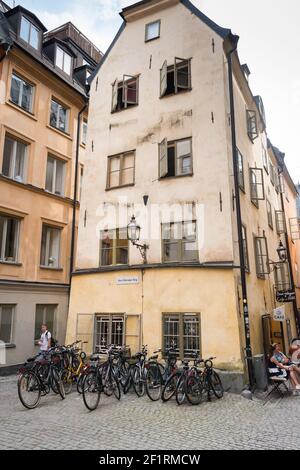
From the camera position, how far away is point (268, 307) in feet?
52.9

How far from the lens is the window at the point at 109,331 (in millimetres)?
13305

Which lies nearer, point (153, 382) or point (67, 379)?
point (153, 382)

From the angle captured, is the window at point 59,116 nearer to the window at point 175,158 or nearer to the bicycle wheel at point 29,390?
the window at point 175,158

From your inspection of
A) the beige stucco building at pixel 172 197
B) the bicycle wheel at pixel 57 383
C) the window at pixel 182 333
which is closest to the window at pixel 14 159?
the beige stucco building at pixel 172 197

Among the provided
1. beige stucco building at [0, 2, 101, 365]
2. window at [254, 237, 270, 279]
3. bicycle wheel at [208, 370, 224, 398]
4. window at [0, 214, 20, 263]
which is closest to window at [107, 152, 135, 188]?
beige stucco building at [0, 2, 101, 365]

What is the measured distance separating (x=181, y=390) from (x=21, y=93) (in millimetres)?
15083

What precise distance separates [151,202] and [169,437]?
347 inches

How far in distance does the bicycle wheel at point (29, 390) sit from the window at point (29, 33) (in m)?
16.2

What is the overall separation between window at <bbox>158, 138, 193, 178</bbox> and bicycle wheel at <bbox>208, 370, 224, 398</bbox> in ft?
23.3

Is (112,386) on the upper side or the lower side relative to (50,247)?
lower

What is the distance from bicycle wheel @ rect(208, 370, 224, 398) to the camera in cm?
1024

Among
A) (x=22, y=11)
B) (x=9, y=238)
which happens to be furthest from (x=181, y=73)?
(x=9, y=238)

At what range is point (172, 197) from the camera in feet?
44.9

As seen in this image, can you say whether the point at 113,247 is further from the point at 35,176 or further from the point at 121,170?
the point at 35,176
